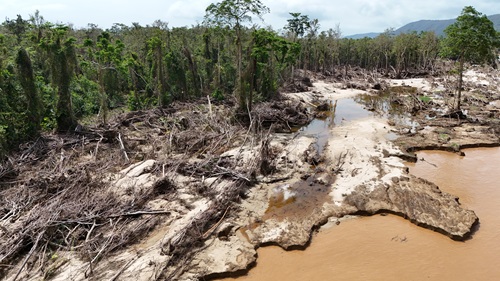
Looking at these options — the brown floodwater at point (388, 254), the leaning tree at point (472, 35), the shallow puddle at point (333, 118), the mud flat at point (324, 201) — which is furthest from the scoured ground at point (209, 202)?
the leaning tree at point (472, 35)

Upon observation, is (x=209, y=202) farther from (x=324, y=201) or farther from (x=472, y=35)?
(x=472, y=35)

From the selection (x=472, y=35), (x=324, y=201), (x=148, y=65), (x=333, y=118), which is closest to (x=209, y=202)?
(x=324, y=201)

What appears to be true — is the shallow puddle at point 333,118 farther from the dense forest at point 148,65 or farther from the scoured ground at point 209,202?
the dense forest at point 148,65

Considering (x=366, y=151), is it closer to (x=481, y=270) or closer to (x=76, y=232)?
(x=481, y=270)

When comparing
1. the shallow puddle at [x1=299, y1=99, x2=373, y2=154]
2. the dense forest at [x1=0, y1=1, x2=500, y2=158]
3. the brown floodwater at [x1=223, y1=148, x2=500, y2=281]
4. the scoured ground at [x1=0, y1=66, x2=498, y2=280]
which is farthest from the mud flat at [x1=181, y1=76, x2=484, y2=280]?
the dense forest at [x1=0, y1=1, x2=500, y2=158]

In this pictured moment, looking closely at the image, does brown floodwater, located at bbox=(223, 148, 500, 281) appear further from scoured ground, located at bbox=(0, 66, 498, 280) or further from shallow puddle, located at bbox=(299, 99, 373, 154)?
shallow puddle, located at bbox=(299, 99, 373, 154)
